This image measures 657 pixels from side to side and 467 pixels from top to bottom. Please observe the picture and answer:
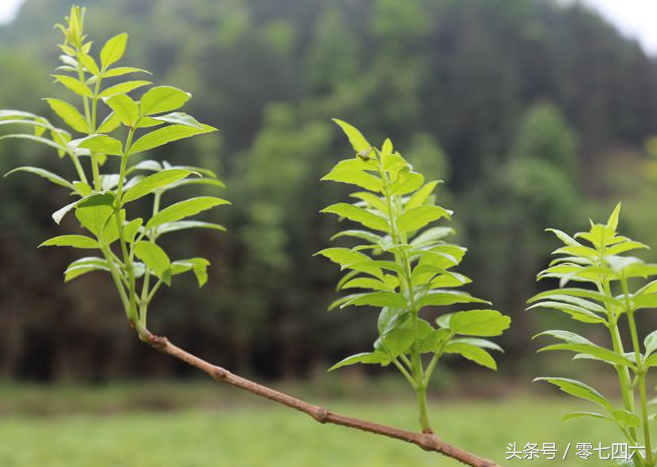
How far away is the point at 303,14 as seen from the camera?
25.4 metres

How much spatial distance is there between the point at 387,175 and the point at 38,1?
31.8 m

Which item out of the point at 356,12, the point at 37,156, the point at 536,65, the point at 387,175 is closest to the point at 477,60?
the point at 536,65

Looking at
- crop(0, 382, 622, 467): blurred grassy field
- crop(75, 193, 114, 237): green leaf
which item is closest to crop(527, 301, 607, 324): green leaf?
crop(75, 193, 114, 237): green leaf

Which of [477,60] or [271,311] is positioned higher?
[477,60]

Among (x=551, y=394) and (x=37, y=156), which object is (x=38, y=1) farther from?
(x=551, y=394)

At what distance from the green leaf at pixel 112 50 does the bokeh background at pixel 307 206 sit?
5649 millimetres

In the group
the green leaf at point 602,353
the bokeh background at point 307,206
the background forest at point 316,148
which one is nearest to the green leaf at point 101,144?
the green leaf at point 602,353

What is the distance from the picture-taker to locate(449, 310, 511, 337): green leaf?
12.8 inches

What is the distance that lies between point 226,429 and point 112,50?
7.57 meters

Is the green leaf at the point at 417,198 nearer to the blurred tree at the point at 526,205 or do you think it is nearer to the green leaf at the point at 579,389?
the green leaf at the point at 579,389

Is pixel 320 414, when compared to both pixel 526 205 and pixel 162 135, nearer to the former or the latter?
pixel 162 135

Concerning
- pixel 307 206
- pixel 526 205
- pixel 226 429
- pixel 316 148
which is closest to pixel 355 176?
pixel 226 429

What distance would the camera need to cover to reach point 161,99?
0.31 m

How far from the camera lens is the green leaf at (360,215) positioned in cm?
31
